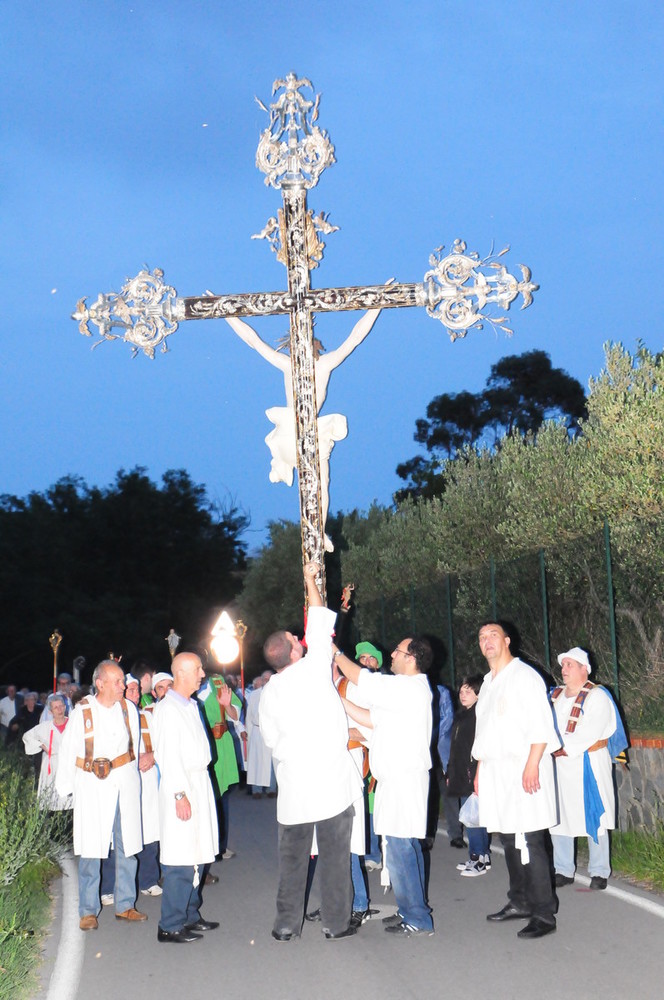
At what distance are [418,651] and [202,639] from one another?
152ft

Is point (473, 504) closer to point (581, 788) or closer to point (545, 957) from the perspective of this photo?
point (581, 788)

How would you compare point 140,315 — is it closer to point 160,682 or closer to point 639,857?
point 160,682

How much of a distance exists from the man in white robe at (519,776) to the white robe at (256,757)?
36.1 ft

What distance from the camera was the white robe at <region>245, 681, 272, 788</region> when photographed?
62.9 feet

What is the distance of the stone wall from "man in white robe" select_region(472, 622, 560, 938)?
3.01 m

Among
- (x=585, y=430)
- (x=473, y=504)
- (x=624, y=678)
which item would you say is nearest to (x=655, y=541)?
(x=624, y=678)

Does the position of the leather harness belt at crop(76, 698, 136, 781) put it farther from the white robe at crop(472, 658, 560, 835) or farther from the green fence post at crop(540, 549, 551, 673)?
the green fence post at crop(540, 549, 551, 673)

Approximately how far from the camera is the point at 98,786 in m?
8.77

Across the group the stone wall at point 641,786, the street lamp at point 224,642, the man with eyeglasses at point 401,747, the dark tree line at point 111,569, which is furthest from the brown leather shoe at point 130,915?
the dark tree line at point 111,569

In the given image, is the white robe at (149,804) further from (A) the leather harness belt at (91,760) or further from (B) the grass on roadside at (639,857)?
(B) the grass on roadside at (639,857)

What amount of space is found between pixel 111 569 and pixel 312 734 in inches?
1830

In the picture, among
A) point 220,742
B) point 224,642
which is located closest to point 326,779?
point 220,742

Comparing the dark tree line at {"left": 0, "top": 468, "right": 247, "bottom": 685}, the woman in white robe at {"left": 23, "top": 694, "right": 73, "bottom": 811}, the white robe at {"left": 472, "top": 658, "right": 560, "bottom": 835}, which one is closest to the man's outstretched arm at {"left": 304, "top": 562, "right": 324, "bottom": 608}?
the white robe at {"left": 472, "top": 658, "right": 560, "bottom": 835}

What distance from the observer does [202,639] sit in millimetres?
53781
